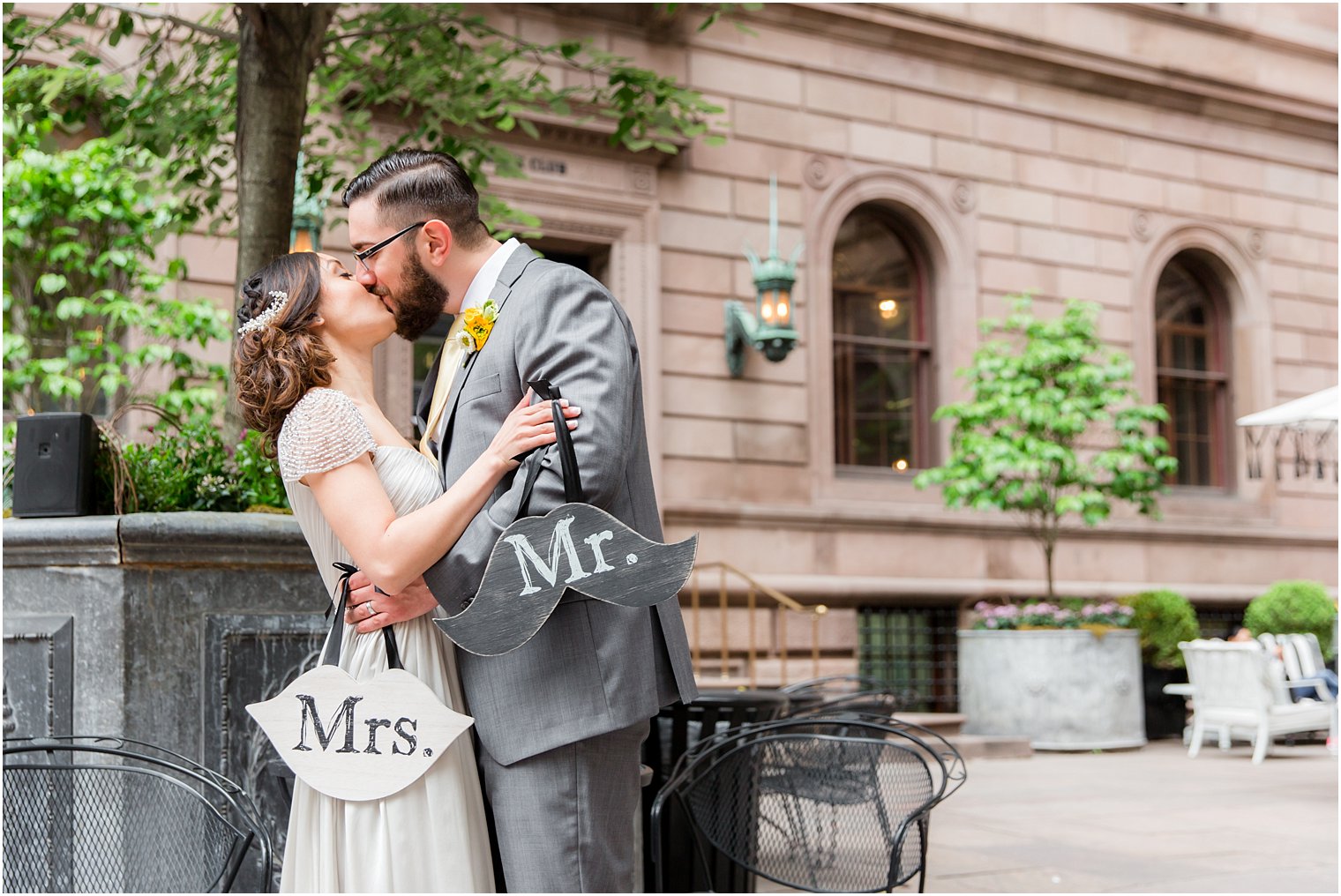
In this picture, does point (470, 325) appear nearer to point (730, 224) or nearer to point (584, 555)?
point (584, 555)

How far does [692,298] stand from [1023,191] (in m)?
4.68

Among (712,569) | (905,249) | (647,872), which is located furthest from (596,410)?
(905,249)

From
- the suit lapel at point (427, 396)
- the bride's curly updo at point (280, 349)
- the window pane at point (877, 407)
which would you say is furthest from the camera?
the window pane at point (877, 407)

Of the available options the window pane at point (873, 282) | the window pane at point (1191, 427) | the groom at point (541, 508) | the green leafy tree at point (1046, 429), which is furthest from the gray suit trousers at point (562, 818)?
the window pane at point (1191, 427)

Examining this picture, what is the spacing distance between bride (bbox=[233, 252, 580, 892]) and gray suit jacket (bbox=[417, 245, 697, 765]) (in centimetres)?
6

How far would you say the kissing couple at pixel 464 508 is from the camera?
7.80ft

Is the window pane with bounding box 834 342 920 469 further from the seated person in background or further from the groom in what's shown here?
the groom

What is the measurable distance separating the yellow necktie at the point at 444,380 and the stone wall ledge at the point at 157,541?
1.70m

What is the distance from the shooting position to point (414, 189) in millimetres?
2586

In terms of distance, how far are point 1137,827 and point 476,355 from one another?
21.6 ft

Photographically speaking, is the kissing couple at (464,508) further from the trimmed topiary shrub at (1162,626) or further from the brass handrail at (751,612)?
the trimmed topiary shrub at (1162,626)

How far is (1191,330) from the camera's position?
56.0 ft

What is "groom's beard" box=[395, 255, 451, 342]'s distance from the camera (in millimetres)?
2623

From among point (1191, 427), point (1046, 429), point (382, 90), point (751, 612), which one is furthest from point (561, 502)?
point (1191, 427)
